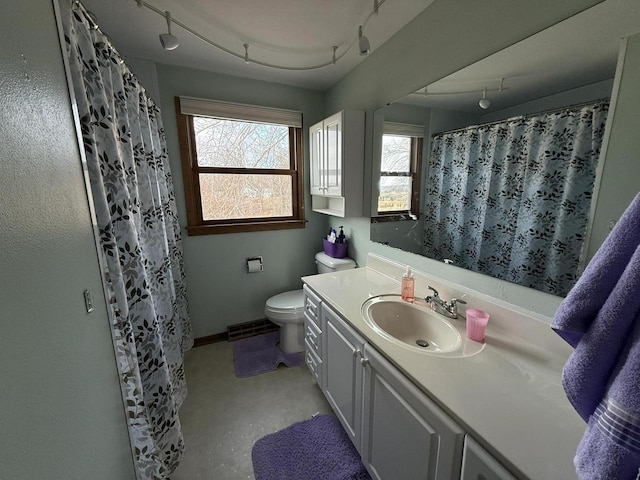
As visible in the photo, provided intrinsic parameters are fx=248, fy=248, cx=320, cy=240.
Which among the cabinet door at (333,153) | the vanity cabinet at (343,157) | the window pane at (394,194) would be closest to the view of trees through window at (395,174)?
the window pane at (394,194)

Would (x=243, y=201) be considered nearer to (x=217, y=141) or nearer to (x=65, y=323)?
(x=217, y=141)

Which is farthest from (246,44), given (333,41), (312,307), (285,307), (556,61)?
(285,307)

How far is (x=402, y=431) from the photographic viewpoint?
887mm

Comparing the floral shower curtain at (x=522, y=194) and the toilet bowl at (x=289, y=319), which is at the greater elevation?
the floral shower curtain at (x=522, y=194)

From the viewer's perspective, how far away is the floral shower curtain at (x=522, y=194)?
2.83ft

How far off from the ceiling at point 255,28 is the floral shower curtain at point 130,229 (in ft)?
1.37

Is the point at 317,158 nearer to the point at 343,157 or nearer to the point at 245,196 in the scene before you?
the point at 343,157

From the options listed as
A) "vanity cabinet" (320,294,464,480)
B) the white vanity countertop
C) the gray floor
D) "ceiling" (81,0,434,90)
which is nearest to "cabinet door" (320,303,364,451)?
"vanity cabinet" (320,294,464,480)

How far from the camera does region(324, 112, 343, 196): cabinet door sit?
1852mm

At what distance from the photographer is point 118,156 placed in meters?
1.02

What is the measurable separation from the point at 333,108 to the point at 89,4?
167 cm

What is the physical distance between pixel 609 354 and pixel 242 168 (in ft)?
7.77

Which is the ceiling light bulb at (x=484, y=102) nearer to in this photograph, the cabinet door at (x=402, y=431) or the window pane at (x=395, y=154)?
the window pane at (x=395, y=154)

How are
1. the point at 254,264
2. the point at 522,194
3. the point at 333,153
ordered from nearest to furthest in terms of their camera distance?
the point at 522,194 → the point at 333,153 → the point at 254,264
